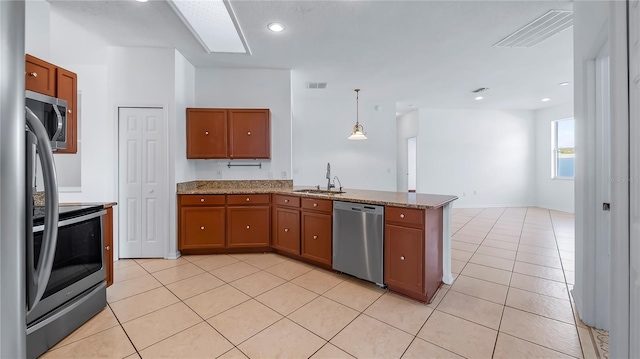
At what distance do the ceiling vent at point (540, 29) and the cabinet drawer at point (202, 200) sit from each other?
167 inches

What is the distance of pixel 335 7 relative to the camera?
2.51 m

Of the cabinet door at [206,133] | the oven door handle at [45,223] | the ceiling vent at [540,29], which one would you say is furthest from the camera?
the cabinet door at [206,133]

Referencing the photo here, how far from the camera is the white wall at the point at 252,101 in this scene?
3.96 metres

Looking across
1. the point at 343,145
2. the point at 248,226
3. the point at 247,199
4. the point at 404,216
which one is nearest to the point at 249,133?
the point at 247,199

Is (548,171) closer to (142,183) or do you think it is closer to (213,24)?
(213,24)

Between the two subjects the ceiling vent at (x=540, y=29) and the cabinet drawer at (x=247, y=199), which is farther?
the cabinet drawer at (x=247, y=199)

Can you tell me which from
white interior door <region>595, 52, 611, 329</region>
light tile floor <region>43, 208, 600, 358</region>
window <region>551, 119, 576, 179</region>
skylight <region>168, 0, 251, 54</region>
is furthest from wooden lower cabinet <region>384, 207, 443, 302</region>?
window <region>551, 119, 576, 179</region>

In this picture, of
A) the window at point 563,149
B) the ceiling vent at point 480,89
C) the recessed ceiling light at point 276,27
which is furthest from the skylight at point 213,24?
the window at point 563,149

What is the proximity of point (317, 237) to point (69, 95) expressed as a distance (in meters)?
2.76

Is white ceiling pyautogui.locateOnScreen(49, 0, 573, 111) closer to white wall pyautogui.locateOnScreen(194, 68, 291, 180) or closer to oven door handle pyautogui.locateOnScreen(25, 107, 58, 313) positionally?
white wall pyautogui.locateOnScreen(194, 68, 291, 180)

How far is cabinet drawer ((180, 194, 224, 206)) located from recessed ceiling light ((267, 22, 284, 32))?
2.20 metres

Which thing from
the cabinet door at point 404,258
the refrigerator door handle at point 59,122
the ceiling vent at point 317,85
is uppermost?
the ceiling vent at point 317,85

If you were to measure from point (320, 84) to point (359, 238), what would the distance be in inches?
132

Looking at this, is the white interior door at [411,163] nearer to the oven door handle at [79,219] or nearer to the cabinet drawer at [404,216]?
the cabinet drawer at [404,216]
